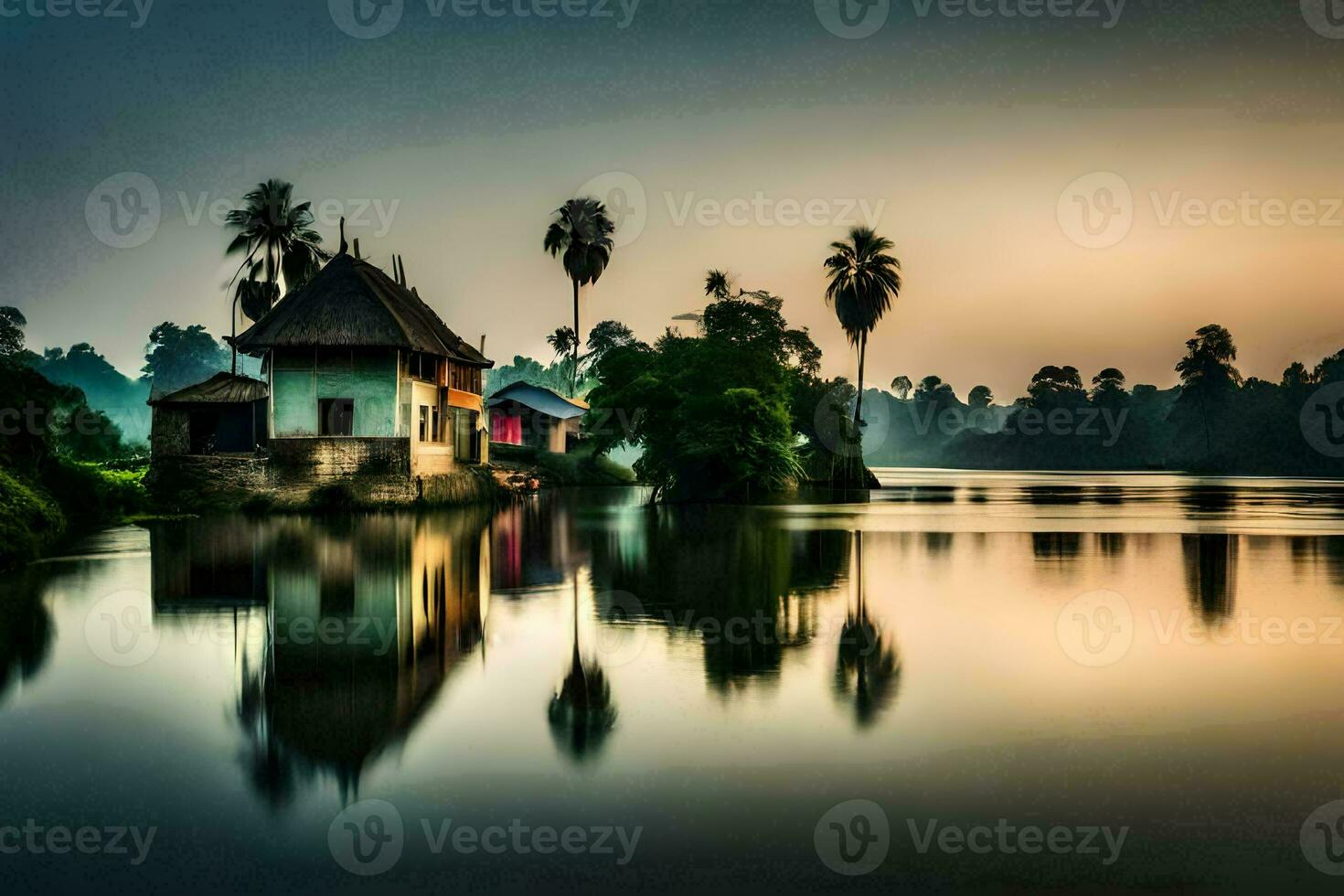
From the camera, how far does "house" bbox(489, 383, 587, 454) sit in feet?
228

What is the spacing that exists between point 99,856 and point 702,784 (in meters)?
3.30

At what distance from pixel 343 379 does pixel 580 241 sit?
41591mm

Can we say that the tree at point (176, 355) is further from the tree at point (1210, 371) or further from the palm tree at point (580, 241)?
the tree at point (1210, 371)

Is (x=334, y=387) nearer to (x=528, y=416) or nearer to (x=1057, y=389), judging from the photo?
(x=528, y=416)

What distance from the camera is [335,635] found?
37.5 feet

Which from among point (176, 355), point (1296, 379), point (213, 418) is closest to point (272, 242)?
point (213, 418)

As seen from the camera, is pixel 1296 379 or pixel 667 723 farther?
pixel 1296 379

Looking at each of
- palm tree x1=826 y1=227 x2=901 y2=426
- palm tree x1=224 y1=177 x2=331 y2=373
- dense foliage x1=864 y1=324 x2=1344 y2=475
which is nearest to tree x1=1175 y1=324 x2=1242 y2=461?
dense foliage x1=864 y1=324 x2=1344 y2=475

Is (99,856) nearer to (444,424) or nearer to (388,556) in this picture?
(388,556)

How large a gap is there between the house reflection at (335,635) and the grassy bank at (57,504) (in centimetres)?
235

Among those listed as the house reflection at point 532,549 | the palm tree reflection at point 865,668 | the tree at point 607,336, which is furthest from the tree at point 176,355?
the palm tree reflection at point 865,668

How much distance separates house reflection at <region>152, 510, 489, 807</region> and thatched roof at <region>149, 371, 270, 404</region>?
57.7 feet

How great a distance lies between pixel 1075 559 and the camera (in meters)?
21.2

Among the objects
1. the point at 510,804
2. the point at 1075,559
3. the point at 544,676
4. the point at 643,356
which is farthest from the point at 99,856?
the point at 643,356
